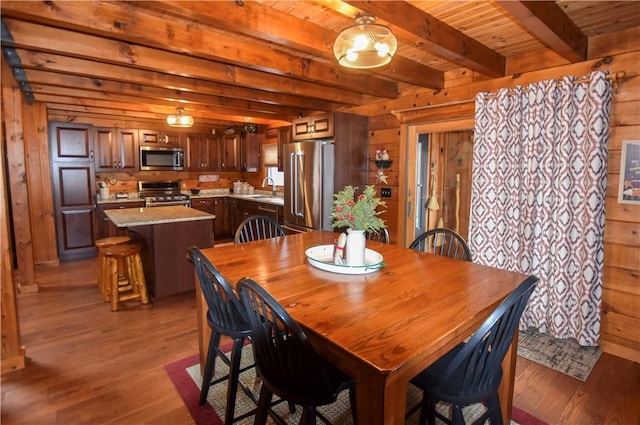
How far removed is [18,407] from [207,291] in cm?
140

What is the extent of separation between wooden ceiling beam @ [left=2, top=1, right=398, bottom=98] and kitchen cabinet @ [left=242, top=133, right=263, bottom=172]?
3.49 metres

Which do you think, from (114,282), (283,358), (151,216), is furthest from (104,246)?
(283,358)

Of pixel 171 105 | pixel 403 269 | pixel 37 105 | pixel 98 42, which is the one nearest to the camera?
pixel 403 269

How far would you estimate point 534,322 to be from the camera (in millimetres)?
2928

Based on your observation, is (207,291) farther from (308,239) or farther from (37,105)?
(37,105)

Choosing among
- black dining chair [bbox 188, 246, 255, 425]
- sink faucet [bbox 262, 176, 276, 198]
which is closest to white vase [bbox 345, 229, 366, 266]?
black dining chair [bbox 188, 246, 255, 425]

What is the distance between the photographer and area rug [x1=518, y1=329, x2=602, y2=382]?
242cm

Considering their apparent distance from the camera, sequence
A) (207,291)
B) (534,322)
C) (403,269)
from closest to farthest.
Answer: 1. (207,291)
2. (403,269)
3. (534,322)

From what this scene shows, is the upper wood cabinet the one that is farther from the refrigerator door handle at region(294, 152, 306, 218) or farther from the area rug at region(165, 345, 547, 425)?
the area rug at region(165, 345, 547, 425)

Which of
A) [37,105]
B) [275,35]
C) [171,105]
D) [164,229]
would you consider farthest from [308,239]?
[37,105]

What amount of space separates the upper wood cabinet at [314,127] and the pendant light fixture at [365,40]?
2.25 metres

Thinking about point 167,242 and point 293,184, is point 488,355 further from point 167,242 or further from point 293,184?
point 293,184

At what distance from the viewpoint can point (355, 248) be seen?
193cm

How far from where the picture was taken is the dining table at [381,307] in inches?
42.0
